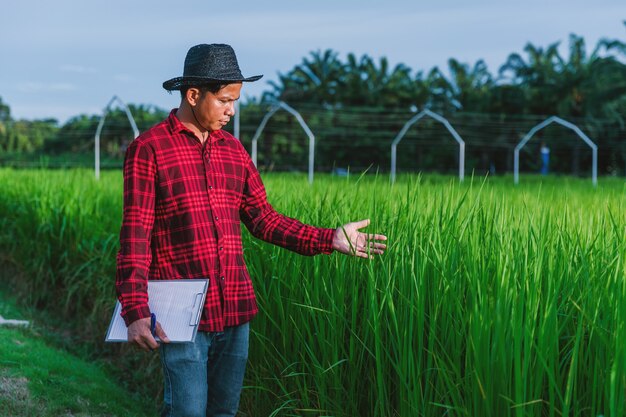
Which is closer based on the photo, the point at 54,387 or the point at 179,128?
the point at 179,128

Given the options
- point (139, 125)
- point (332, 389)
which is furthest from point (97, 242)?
point (139, 125)

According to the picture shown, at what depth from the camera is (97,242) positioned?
5.87 m

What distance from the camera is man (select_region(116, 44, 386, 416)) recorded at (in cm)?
230

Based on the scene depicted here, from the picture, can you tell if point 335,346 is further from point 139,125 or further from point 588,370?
point 139,125

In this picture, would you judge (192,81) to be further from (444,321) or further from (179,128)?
(444,321)

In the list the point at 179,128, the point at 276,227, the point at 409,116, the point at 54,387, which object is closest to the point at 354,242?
the point at 276,227

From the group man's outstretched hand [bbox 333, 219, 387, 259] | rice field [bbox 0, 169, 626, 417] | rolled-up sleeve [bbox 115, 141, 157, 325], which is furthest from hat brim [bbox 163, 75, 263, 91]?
rice field [bbox 0, 169, 626, 417]

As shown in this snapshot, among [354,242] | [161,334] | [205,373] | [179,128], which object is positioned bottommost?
[205,373]

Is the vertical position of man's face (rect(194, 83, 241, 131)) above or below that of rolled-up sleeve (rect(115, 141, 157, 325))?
above

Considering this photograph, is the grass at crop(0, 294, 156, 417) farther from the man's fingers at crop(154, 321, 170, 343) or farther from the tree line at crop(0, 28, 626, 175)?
the tree line at crop(0, 28, 626, 175)

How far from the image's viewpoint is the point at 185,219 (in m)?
2.38

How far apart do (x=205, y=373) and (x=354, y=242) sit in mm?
633

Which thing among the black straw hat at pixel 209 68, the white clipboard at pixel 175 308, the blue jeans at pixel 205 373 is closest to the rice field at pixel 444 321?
the blue jeans at pixel 205 373

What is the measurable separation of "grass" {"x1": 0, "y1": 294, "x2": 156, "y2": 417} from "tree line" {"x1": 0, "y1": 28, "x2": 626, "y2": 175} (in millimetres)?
35276
